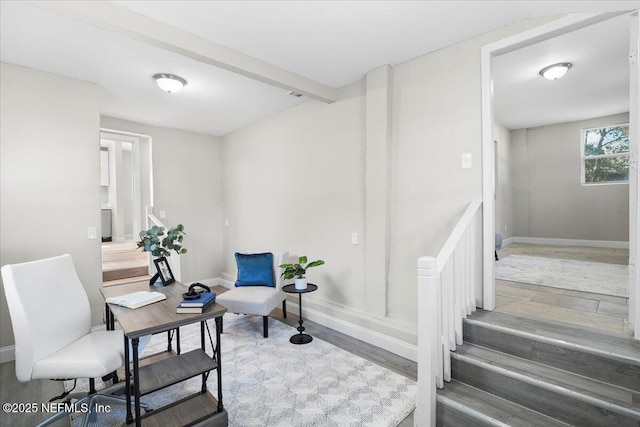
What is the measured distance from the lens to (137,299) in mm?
2008

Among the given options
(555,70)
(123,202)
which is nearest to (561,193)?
(555,70)

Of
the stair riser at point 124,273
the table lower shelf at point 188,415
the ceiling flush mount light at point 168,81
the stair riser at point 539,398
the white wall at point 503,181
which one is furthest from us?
the white wall at point 503,181

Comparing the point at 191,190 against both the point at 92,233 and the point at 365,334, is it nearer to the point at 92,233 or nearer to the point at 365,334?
the point at 92,233

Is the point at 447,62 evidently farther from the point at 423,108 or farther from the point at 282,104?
the point at 282,104

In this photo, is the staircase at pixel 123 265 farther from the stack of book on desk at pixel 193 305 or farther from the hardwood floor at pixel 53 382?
the stack of book on desk at pixel 193 305

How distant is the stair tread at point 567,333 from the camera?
171 cm

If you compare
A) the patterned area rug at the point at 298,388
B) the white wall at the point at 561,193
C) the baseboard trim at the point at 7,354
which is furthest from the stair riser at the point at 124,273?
the white wall at the point at 561,193

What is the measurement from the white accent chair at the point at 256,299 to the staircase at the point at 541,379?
1873mm

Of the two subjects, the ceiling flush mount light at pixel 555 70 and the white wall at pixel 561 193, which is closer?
the ceiling flush mount light at pixel 555 70

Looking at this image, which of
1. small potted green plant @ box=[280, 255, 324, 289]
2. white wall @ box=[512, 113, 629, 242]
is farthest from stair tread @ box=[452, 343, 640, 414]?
white wall @ box=[512, 113, 629, 242]

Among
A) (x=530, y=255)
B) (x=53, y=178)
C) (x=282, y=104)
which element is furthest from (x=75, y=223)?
(x=530, y=255)

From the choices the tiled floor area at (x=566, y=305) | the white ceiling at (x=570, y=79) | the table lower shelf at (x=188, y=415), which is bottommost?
the table lower shelf at (x=188, y=415)

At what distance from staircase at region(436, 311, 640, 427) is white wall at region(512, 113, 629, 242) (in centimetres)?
513

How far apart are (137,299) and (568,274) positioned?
13.9 feet
